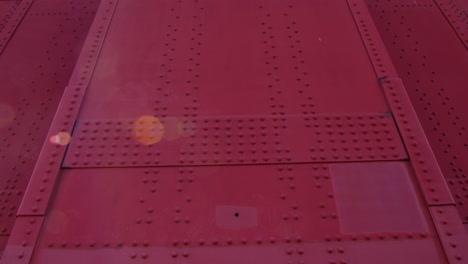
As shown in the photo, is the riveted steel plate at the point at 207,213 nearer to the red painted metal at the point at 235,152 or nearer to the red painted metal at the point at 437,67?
the red painted metal at the point at 235,152

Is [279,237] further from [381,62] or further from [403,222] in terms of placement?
[381,62]

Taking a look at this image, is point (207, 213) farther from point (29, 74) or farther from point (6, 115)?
point (29, 74)

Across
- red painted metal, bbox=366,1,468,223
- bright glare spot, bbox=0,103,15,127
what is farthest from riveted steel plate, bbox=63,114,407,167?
bright glare spot, bbox=0,103,15,127

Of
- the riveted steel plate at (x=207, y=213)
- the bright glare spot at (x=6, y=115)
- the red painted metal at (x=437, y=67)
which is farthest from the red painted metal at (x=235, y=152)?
the red painted metal at (x=437, y=67)

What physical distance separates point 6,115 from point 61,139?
1.51 m

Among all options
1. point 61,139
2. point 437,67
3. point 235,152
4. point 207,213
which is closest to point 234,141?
point 235,152

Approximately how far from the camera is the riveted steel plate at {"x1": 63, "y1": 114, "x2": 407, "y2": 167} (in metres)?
2.90

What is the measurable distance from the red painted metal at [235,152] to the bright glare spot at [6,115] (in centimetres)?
15

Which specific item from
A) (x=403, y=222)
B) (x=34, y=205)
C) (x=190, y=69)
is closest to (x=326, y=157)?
(x=403, y=222)

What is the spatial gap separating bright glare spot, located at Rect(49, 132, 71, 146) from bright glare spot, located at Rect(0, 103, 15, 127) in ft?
4.42

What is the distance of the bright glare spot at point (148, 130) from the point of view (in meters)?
2.99

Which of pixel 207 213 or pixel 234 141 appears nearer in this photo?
pixel 207 213

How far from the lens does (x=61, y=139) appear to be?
2.97 meters

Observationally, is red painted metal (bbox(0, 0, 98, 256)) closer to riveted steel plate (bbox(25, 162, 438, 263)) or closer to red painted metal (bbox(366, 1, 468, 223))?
riveted steel plate (bbox(25, 162, 438, 263))
